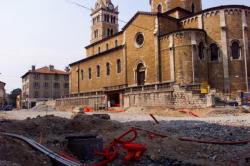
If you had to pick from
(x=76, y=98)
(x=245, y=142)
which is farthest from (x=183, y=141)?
(x=76, y=98)

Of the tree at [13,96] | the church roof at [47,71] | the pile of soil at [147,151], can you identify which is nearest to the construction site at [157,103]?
the pile of soil at [147,151]

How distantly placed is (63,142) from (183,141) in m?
4.89

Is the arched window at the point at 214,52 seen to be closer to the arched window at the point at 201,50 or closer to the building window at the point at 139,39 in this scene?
the arched window at the point at 201,50

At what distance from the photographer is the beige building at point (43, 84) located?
8950cm

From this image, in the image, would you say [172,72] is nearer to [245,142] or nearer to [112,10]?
[245,142]

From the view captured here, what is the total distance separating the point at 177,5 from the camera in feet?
151

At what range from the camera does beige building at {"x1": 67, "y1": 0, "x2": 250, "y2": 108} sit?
34.7m

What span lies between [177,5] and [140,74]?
43.8 feet

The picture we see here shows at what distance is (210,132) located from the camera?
13.8 metres

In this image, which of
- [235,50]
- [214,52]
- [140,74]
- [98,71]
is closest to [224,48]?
[214,52]

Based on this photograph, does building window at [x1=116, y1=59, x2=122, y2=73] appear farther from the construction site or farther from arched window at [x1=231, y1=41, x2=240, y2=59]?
Result: arched window at [x1=231, y1=41, x2=240, y2=59]

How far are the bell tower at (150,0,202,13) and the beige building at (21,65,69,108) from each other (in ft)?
164

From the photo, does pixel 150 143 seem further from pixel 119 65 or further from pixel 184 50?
pixel 119 65

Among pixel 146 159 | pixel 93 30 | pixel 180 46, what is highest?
pixel 93 30
